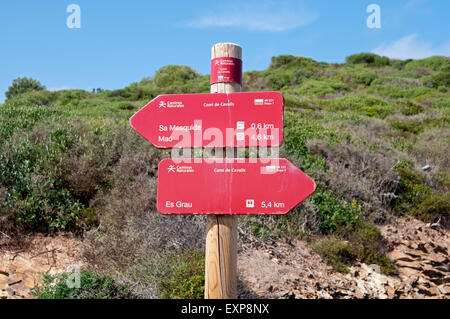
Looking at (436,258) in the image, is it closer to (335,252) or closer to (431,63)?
(335,252)

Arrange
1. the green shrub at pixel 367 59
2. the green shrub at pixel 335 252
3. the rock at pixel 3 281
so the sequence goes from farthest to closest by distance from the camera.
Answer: the green shrub at pixel 367 59 < the green shrub at pixel 335 252 < the rock at pixel 3 281

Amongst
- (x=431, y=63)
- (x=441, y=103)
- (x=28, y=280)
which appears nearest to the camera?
(x=28, y=280)

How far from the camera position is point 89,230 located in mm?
6363

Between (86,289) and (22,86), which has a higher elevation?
(22,86)

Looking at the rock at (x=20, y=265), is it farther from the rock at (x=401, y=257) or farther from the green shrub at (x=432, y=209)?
the green shrub at (x=432, y=209)

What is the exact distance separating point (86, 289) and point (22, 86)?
37541 millimetres

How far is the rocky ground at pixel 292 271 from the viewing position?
5.26m

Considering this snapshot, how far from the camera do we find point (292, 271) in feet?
18.5

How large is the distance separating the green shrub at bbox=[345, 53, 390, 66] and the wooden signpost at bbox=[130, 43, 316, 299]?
140ft

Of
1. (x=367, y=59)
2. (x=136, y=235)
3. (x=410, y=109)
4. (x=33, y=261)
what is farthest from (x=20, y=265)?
(x=367, y=59)

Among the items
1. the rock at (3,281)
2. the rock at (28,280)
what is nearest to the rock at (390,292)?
the rock at (28,280)

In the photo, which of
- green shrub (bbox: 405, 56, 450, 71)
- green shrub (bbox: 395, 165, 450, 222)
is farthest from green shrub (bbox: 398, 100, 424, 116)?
green shrub (bbox: 405, 56, 450, 71)

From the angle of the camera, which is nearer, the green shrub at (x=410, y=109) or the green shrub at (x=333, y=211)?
the green shrub at (x=333, y=211)

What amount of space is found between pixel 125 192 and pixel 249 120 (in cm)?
415
